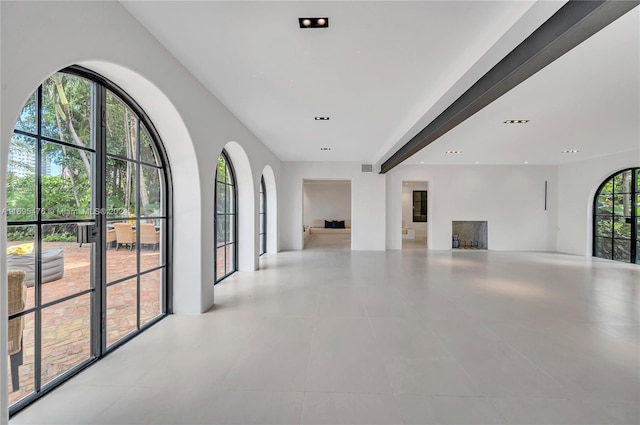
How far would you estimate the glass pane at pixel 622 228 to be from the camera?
8688 millimetres

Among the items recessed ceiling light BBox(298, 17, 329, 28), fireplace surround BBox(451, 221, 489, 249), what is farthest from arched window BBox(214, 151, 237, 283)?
fireplace surround BBox(451, 221, 489, 249)

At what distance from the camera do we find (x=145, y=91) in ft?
9.68

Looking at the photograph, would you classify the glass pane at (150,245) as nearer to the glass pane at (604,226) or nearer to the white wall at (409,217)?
the glass pane at (604,226)

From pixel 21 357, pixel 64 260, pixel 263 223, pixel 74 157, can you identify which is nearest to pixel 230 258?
pixel 263 223

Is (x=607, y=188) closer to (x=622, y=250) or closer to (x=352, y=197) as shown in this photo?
(x=622, y=250)

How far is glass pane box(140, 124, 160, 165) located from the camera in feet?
11.0

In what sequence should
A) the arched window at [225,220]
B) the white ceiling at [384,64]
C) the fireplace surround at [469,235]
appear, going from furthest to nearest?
1. the fireplace surround at [469,235]
2. the arched window at [225,220]
3. the white ceiling at [384,64]

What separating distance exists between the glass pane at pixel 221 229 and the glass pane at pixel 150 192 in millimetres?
1781

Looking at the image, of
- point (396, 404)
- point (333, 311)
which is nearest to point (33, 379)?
point (396, 404)

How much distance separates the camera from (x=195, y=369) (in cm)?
253

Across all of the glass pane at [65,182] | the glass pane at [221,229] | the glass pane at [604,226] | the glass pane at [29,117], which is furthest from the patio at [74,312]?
the glass pane at [604,226]

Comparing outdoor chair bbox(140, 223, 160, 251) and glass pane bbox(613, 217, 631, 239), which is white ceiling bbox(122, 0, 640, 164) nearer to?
outdoor chair bbox(140, 223, 160, 251)

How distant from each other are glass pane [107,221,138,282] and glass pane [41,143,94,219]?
0.40m

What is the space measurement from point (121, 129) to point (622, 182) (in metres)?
12.6
